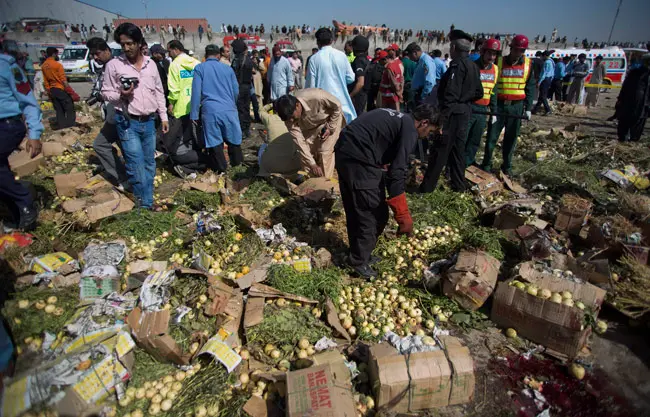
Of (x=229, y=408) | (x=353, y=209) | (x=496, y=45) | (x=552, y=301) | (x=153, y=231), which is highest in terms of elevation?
(x=496, y=45)

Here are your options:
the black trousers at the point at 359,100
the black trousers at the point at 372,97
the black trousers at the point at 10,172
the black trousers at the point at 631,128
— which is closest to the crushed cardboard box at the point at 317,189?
the black trousers at the point at 10,172

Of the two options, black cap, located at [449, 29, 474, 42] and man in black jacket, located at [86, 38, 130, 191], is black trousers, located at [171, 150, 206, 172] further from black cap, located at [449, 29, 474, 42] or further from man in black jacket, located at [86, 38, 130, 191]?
black cap, located at [449, 29, 474, 42]

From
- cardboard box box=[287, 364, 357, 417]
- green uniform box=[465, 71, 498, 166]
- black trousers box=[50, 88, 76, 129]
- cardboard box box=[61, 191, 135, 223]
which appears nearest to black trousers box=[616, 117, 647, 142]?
green uniform box=[465, 71, 498, 166]

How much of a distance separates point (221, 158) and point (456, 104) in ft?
12.9

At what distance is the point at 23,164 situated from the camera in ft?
19.9

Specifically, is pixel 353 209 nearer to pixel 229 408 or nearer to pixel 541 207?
pixel 229 408

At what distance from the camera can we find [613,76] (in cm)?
1869

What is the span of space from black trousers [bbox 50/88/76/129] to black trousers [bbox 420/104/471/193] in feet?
29.8

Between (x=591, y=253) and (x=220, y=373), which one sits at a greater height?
(x=591, y=253)

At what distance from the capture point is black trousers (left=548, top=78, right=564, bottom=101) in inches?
607

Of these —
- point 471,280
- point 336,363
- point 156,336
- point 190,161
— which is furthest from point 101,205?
point 471,280

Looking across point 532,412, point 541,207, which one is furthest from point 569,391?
point 541,207

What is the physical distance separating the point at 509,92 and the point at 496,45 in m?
0.93

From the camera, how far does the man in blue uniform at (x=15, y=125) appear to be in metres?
3.66
